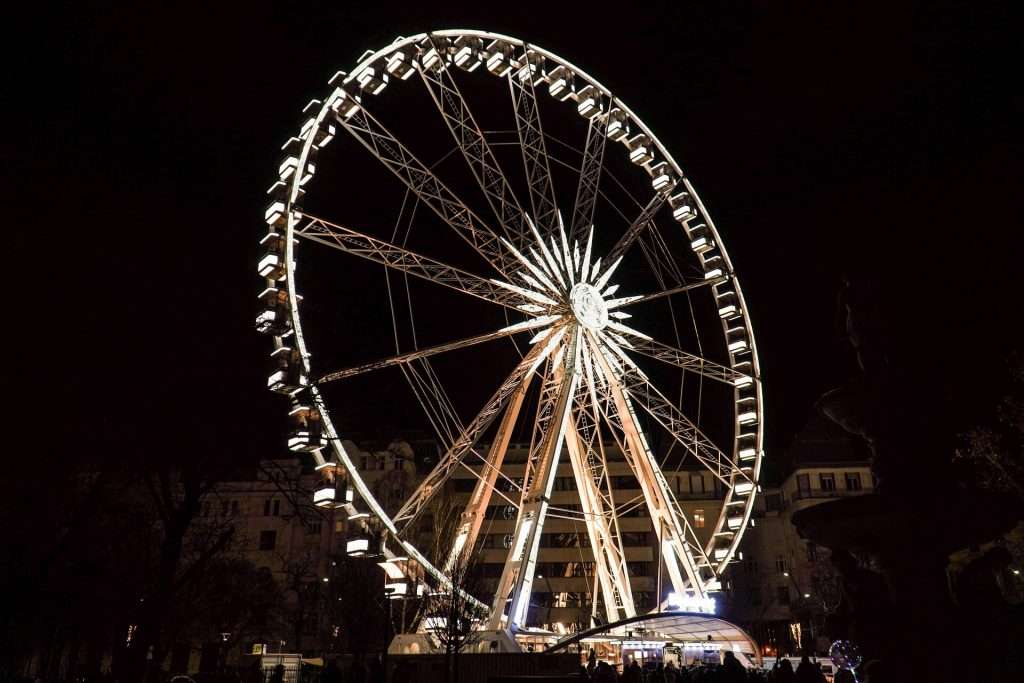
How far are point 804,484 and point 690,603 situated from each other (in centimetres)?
4231

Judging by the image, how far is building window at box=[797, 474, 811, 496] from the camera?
65.5m

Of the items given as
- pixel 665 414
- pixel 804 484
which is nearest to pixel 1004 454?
pixel 665 414

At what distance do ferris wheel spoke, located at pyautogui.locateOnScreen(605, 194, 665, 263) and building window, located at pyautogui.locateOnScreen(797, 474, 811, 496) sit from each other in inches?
1675

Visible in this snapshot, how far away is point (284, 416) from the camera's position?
18.7 metres

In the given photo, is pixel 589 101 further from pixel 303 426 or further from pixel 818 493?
pixel 818 493

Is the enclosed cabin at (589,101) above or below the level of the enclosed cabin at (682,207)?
above

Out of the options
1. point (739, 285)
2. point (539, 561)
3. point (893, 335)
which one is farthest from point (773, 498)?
point (893, 335)

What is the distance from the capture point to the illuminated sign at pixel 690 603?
27.5m

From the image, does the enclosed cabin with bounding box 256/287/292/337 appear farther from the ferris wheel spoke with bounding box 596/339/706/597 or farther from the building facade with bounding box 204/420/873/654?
the building facade with bounding box 204/420/873/654

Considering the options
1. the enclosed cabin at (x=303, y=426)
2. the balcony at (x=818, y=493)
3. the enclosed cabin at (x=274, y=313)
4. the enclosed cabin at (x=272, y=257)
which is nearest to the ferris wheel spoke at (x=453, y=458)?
the enclosed cabin at (x=303, y=426)

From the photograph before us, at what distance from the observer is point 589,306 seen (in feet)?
86.5

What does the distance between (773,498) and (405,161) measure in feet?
190

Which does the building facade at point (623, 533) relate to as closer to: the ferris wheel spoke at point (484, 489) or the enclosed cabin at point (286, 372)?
the ferris wheel spoke at point (484, 489)

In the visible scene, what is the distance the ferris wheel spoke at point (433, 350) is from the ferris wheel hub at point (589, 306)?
80 centimetres
